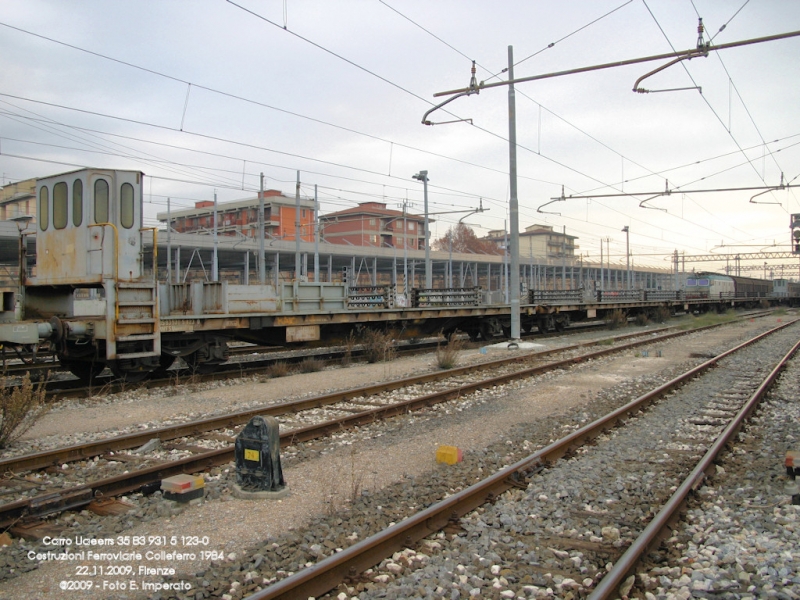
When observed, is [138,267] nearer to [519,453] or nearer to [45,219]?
[45,219]

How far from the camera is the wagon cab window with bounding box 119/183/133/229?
10.2 metres

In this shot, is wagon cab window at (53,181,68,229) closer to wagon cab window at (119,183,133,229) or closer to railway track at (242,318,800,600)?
wagon cab window at (119,183,133,229)

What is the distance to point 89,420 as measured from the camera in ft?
26.7

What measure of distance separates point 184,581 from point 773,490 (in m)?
5.01

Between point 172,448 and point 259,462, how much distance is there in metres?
2.02

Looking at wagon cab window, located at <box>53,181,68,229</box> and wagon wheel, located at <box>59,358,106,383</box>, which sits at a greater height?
wagon cab window, located at <box>53,181,68,229</box>

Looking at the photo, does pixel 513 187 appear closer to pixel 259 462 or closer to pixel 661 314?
pixel 259 462

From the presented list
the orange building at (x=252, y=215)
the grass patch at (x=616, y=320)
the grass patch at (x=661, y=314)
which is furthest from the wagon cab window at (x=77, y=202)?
the orange building at (x=252, y=215)

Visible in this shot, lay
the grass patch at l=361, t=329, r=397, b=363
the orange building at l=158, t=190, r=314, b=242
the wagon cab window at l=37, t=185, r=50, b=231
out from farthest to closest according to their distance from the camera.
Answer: the orange building at l=158, t=190, r=314, b=242 → the grass patch at l=361, t=329, r=397, b=363 → the wagon cab window at l=37, t=185, r=50, b=231

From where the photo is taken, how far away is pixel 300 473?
229 inches

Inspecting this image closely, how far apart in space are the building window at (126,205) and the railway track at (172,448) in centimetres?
421

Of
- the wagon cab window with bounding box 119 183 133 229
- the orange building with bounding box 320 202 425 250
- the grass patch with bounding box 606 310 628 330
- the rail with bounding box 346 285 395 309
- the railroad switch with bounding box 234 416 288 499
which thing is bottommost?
the railroad switch with bounding box 234 416 288 499

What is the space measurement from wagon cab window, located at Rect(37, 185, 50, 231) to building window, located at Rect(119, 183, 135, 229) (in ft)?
4.82

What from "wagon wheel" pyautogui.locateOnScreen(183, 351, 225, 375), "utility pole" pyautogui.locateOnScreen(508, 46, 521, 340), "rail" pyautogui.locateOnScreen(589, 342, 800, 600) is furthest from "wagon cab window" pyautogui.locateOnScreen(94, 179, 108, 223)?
"utility pole" pyautogui.locateOnScreen(508, 46, 521, 340)
